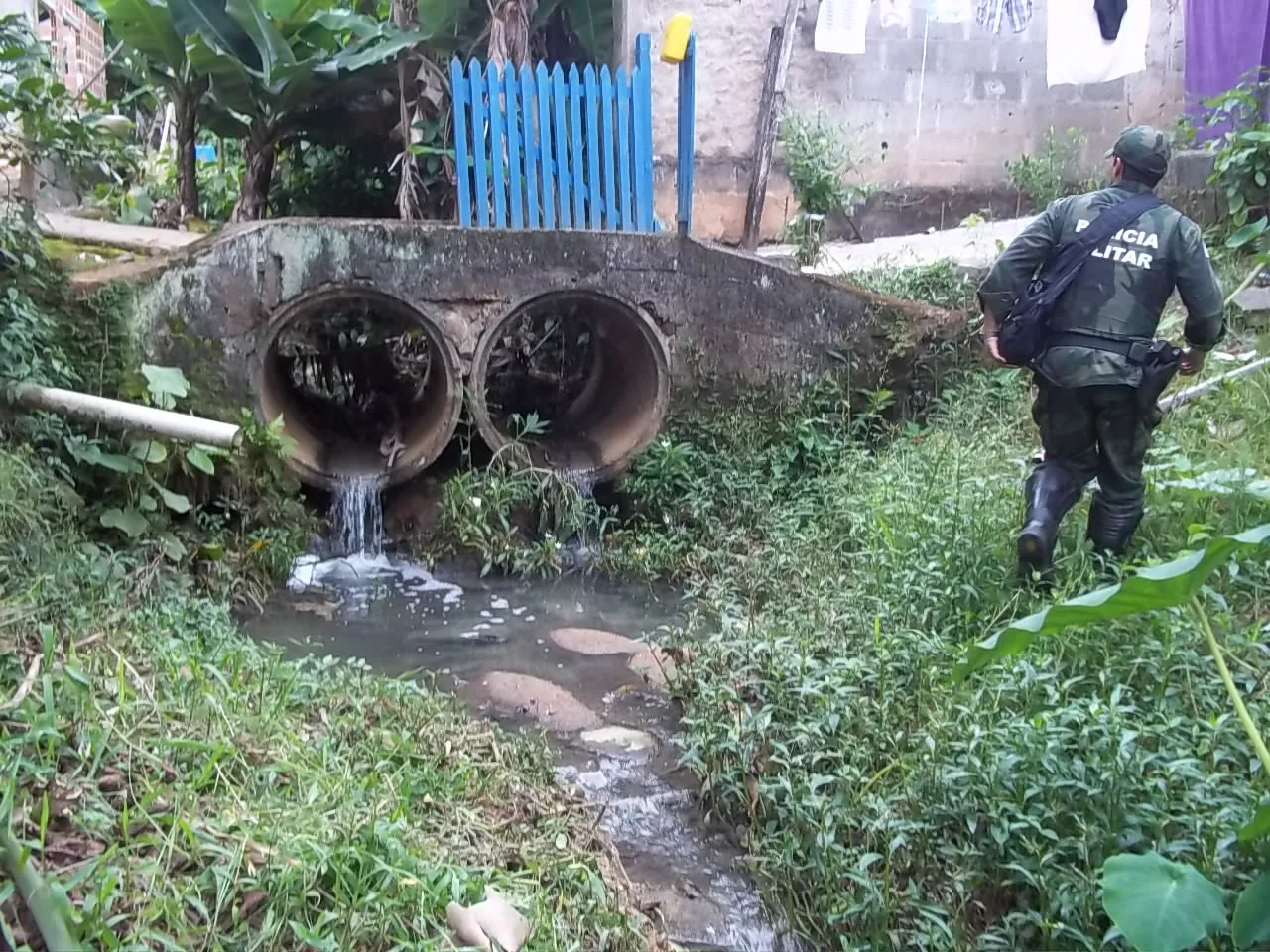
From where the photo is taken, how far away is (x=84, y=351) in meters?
6.20

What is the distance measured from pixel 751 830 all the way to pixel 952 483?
260 cm

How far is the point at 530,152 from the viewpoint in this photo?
294 inches

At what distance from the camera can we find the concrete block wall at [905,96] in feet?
33.0

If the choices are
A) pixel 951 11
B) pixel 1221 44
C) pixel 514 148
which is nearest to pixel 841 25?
pixel 951 11

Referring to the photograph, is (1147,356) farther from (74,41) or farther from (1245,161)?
(74,41)

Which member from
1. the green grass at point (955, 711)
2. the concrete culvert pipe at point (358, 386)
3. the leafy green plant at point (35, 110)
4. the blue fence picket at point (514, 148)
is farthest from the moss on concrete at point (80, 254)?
the green grass at point (955, 711)

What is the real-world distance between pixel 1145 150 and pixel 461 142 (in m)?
4.53

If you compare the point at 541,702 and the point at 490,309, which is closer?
the point at 541,702

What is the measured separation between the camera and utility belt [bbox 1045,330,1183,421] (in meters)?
4.26

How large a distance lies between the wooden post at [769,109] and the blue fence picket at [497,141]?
3.14 metres

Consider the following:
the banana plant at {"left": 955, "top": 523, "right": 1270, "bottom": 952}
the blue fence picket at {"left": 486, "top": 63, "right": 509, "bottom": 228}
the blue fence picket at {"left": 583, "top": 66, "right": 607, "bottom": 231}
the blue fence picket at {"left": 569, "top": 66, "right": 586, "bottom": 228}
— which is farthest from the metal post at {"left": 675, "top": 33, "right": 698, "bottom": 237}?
the banana plant at {"left": 955, "top": 523, "right": 1270, "bottom": 952}

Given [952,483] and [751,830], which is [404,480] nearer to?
[952,483]

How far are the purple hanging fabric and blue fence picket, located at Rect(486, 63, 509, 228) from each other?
20.2 ft

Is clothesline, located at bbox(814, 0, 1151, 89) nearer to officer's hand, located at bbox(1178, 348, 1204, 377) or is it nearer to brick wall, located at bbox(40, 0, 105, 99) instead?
officer's hand, located at bbox(1178, 348, 1204, 377)
